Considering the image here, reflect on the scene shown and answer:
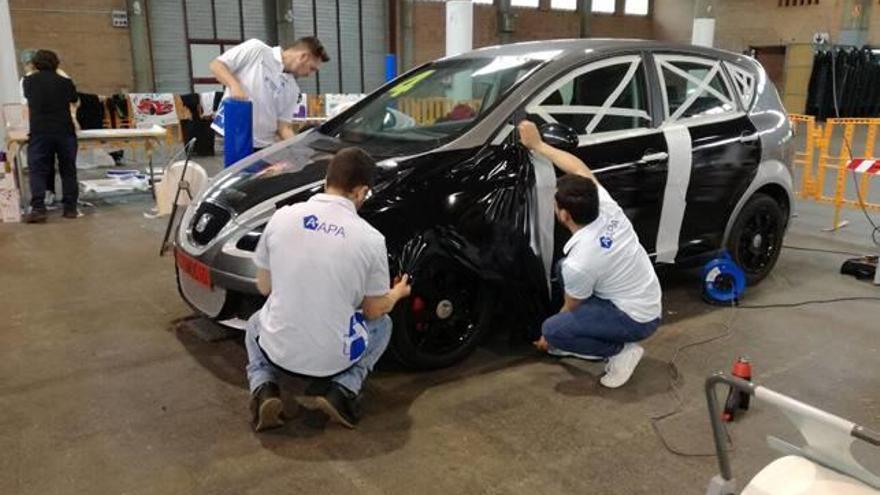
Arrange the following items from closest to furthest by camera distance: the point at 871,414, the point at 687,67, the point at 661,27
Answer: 1. the point at 871,414
2. the point at 687,67
3. the point at 661,27

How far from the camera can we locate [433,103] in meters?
3.97

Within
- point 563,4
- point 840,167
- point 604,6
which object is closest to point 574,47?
point 840,167

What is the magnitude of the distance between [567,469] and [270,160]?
2198 mm

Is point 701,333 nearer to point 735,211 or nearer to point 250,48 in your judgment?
point 735,211

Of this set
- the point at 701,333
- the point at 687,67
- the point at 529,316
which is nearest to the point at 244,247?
the point at 529,316

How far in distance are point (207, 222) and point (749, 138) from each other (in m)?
3.20

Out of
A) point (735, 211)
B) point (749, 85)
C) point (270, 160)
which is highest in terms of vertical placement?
point (749, 85)

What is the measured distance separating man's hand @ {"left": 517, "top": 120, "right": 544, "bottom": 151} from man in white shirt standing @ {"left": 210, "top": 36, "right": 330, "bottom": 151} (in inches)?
74.9

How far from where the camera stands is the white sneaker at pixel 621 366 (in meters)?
3.24

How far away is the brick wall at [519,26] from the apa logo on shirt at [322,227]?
16661mm

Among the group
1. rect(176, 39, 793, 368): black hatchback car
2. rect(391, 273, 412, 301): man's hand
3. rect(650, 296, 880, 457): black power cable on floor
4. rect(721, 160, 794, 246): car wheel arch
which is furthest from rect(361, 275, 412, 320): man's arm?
rect(721, 160, 794, 246): car wheel arch

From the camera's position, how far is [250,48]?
457 cm

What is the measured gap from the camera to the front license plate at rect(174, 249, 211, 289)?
3219 millimetres

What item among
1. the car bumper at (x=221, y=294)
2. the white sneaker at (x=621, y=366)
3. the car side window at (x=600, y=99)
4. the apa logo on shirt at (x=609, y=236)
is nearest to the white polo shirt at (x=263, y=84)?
the car bumper at (x=221, y=294)
